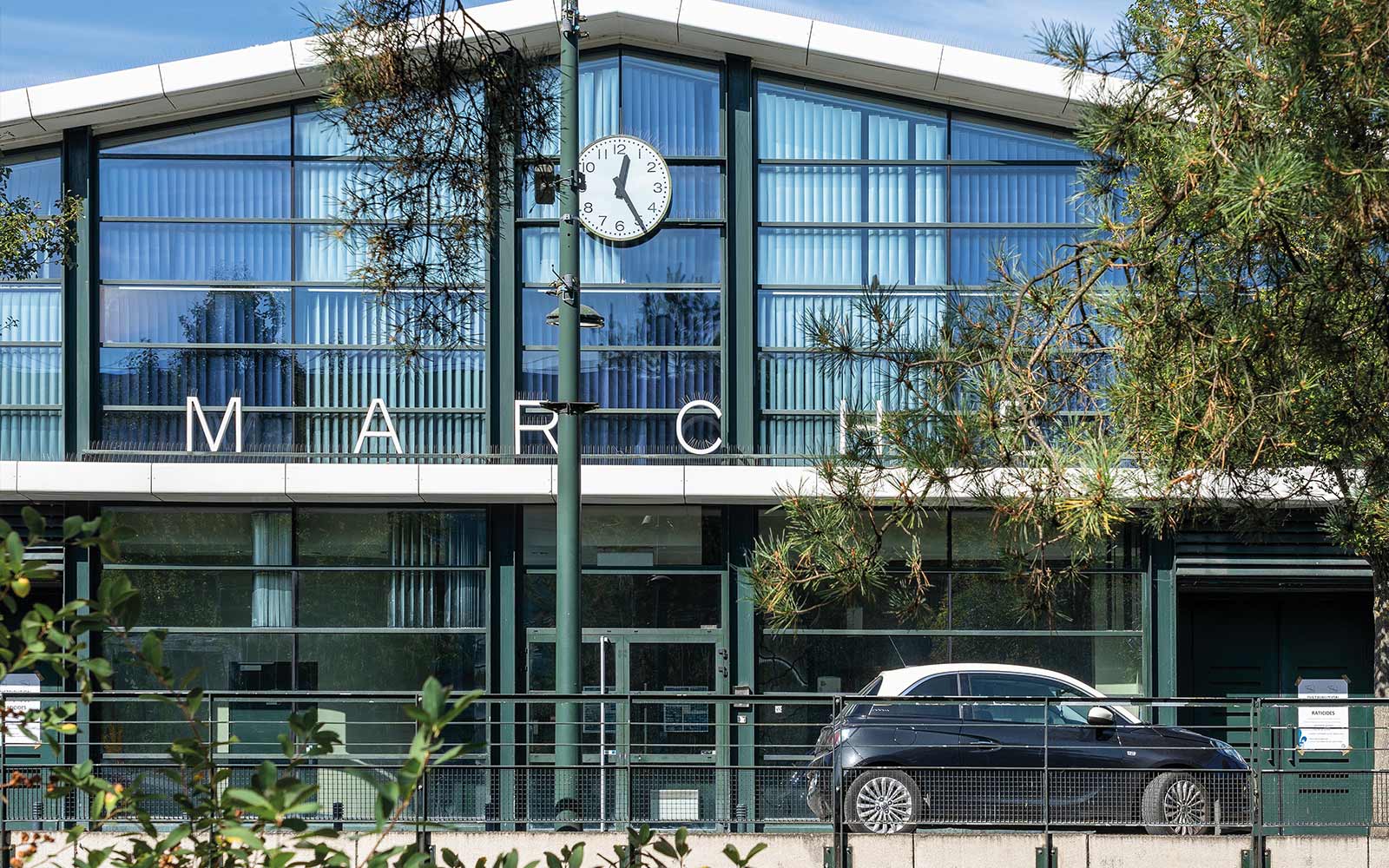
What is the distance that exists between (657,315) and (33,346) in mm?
6595

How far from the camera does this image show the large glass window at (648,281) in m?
16.2

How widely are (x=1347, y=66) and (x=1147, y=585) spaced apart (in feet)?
38.0

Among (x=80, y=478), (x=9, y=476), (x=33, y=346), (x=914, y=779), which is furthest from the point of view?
(x=33, y=346)

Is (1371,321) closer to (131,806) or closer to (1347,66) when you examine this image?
(1347,66)

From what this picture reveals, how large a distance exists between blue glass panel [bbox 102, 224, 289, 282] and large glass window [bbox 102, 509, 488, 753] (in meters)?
2.53

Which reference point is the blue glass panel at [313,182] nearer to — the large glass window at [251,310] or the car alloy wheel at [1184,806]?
the large glass window at [251,310]

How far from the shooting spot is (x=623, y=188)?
16484 mm

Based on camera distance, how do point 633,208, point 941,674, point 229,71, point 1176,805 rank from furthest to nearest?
point 633,208 < point 229,71 < point 941,674 < point 1176,805

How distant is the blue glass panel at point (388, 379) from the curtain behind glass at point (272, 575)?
1.34 m

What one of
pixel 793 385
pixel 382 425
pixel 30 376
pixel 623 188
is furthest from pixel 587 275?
pixel 30 376

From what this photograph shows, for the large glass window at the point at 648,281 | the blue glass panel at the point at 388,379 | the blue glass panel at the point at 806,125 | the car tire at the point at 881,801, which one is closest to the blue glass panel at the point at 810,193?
the blue glass panel at the point at 806,125

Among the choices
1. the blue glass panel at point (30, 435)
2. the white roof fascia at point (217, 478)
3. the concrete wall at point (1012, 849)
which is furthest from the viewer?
the blue glass panel at point (30, 435)

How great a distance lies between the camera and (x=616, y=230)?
1639cm

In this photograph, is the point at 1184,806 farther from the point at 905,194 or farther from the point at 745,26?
the point at 745,26
